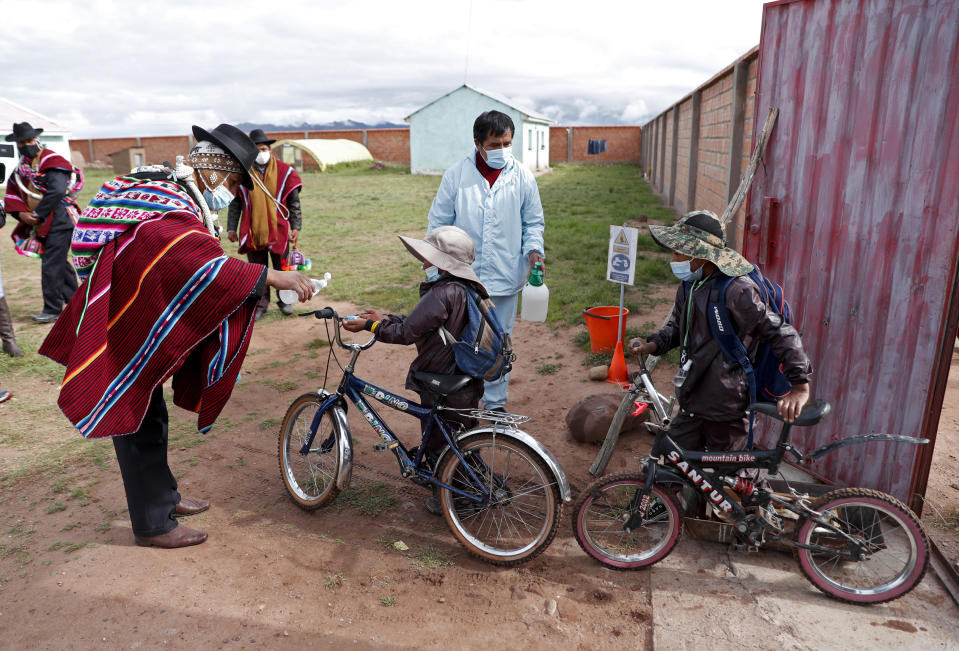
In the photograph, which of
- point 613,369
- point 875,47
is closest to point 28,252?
point 613,369

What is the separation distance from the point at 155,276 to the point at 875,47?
3.74 metres

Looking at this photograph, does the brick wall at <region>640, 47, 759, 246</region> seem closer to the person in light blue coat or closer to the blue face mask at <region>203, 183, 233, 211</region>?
the person in light blue coat

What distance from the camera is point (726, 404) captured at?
3.15 metres

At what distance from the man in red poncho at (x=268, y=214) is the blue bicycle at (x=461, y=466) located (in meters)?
3.97

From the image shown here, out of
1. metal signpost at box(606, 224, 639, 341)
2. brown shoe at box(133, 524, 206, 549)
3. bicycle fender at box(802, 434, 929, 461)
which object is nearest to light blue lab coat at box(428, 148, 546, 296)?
metal signpost at box(606, 224, 639, 341)

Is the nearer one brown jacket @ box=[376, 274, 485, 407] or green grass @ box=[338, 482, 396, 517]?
brown jacket @ box=[376, 274, 485, 407]

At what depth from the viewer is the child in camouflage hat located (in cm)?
295

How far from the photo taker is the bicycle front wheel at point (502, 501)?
10.5ft

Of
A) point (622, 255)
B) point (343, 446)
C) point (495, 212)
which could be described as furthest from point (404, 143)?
point (343, 446)

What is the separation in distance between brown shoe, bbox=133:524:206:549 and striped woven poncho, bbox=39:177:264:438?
0.74m

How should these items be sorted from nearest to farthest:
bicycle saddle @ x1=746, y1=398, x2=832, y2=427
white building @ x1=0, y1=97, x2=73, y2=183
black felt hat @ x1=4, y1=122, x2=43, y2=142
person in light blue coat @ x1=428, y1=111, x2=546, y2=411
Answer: bicycle saddle @ x1=746, y1=398, x2=832, y2=427 → person in light blue coat @ x1=428, y1=111, x2=546, y2=411 → black felt hat @ x1=4, y1=122, x2=43, y2=142 → white building @ x1=0, y1=97, x2=73, y2=183

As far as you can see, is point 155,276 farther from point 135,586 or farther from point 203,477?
point 203,477

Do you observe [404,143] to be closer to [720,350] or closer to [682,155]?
[682,155]

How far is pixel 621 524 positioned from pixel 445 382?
120cm
